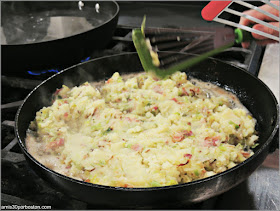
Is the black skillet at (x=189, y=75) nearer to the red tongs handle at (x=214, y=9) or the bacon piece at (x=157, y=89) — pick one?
the bacon piece at (x=157, y=89)

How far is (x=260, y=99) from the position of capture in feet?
4.73

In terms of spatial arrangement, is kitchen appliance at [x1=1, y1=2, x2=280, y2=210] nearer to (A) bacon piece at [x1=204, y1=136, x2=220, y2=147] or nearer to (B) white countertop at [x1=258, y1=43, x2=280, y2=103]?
(B) white countertop at [x1=258, y1=43, x2=280, y2=103]

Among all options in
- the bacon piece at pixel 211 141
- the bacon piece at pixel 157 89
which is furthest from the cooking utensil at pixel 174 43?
the bacon piece at pixel 211 141

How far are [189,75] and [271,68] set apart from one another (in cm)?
56

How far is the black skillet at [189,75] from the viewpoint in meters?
0.95

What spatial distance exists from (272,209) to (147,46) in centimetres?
82

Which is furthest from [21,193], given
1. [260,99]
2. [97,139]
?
[260,99]

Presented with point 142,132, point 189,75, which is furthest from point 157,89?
point 142,132

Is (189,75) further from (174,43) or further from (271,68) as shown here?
(271,68)

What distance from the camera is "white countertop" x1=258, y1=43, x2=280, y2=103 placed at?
1.79m

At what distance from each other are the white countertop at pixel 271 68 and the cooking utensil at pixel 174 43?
413 millimetres

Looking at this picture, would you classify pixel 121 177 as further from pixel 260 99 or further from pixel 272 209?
pixel 260 99

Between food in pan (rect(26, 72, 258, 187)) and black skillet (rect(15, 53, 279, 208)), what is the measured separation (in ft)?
0.16

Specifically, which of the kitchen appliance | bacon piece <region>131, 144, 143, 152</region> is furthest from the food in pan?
the kitchen appliance
